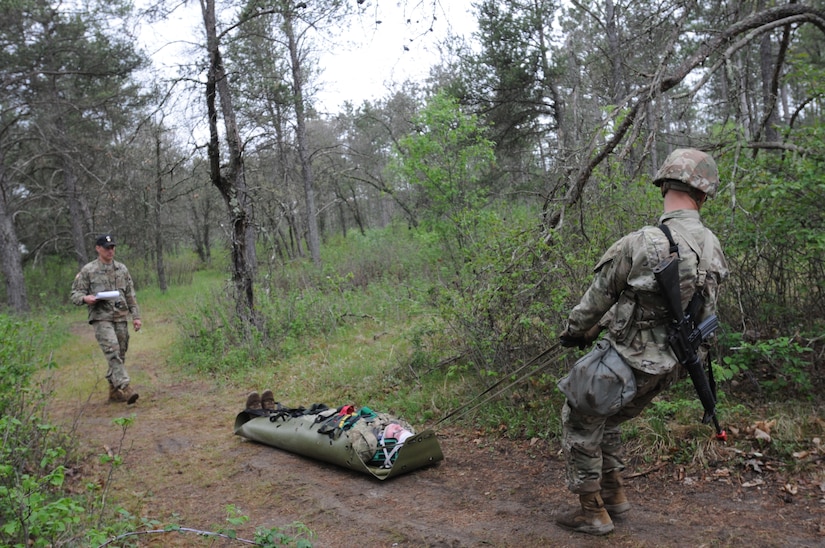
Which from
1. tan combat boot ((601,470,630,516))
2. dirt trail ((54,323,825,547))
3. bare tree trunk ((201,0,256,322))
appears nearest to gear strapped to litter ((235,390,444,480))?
dirt trail ((54,323,825,547))

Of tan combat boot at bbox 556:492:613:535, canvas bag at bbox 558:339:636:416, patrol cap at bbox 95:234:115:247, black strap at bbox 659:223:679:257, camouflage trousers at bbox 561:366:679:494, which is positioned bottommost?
tan combat boot at bbox 556:492:613:535

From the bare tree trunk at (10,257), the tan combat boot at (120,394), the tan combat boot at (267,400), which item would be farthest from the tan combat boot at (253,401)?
the bare tree trunk at (10,257)

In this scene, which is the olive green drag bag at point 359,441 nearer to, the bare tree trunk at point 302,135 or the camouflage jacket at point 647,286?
the camouflage jacket at point 647,286

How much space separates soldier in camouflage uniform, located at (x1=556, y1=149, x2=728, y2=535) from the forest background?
4.38ft

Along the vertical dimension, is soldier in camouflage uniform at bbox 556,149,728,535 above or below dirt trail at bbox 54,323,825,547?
above

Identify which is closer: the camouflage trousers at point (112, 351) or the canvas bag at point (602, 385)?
the canvas bag at point (602, 385)

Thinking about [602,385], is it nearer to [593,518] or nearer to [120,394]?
[593,518]

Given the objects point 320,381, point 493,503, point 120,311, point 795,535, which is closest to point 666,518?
point 795,535

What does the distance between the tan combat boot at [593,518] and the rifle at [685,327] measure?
0.84 metres

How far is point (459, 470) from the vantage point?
4.77 m

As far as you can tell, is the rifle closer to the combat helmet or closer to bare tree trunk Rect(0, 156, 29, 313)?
the combat helmet

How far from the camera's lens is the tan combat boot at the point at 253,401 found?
6125 millimetres

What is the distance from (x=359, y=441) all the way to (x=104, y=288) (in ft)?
17.5

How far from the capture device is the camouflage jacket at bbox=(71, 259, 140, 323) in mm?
7895
